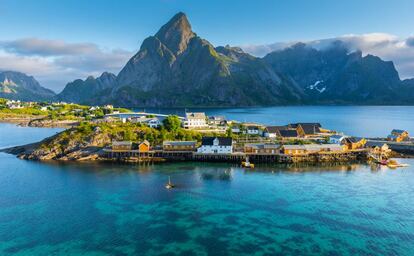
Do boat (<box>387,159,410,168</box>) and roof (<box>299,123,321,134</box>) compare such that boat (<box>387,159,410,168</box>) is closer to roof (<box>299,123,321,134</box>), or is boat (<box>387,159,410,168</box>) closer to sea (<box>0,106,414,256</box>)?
sea (<box>0,106,414,256</box>)

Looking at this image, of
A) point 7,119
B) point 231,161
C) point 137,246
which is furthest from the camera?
point 7,119

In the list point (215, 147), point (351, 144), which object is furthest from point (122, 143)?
point (351, 144)

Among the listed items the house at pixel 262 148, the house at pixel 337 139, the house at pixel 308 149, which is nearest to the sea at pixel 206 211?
the house at pixel 262 148

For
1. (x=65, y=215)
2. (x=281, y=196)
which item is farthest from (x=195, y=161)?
(x=65, y=215)

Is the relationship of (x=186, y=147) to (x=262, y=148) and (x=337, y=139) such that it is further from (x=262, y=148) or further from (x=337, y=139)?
(x=337, y=139)

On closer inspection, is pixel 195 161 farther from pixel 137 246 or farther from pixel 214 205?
pixel 137 246

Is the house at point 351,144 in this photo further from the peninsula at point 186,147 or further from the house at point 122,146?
the house at point 122,146
